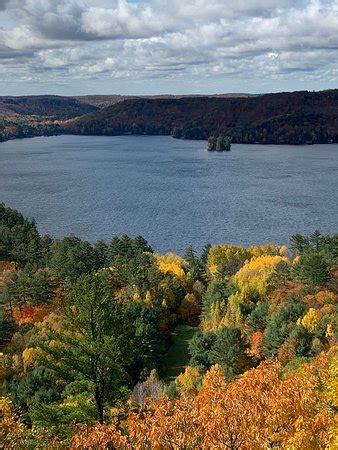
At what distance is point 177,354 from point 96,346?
1759 inches

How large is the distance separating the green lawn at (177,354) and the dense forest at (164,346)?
32 centimetres

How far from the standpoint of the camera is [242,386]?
15.1 metres

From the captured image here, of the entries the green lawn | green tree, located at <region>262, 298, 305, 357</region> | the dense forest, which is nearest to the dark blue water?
the dense forest

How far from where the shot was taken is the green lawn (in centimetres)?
6062

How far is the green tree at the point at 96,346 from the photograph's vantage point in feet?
75.0

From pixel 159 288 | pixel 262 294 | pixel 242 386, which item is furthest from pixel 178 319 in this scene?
pixel 242 386

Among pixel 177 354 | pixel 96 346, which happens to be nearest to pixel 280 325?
pixel 177 354

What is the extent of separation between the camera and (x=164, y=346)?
6544 centimetres

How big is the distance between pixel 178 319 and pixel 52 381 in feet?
99.0

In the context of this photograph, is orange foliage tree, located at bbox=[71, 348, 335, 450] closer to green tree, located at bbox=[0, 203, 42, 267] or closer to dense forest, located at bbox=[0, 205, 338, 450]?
dense forest, located at bbox=[0, 205, 338, 450]

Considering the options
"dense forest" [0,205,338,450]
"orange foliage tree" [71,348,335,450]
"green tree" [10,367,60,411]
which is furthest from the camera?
"green tree" [10,367,60,411]

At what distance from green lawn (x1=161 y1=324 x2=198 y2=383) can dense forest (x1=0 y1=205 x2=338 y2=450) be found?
0.32 m

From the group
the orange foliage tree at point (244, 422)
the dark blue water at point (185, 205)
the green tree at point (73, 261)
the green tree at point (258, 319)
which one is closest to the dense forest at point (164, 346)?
the orange foliage tree at point (244, 422)

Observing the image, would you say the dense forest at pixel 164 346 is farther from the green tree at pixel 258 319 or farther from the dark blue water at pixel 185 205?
the dark blue water at pixel 185 205
